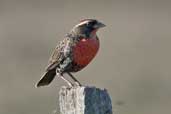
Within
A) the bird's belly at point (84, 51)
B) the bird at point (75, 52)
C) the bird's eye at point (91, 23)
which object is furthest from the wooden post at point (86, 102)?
the bird's eye at point (91, 23)

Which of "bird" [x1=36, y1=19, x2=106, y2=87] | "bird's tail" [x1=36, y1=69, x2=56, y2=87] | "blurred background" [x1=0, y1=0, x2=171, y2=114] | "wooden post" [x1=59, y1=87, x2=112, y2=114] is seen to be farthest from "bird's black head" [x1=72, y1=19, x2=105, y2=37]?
"blurred background" [x1=0, y1=0, x2=171, y2=114]

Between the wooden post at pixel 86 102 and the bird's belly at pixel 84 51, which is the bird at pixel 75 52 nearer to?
the bird's belly at pixel 84 51

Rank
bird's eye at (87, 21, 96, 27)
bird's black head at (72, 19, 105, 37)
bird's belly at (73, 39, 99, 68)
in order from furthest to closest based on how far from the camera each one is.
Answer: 1. bird's eye at (87, 21, 96, 27)
2. bird's black head at (72, 19, 105, 37)
3. bird's belly at (73, 39, 99, 68)

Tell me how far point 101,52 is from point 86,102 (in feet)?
39.8

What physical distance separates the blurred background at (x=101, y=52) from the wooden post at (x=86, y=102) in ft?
17.4

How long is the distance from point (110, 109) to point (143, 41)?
13.3 m

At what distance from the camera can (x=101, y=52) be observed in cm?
1909

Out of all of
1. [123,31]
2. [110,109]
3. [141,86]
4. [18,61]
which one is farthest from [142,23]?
[110,109]

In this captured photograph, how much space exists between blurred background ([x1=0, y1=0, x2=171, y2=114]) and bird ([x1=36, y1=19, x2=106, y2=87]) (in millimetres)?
2994

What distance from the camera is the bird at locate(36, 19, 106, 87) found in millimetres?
8945

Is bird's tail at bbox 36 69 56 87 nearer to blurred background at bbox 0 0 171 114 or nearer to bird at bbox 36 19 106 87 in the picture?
bird at bbox 36 19 106 87

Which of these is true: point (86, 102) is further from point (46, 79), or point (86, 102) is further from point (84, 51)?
point (46, 79)

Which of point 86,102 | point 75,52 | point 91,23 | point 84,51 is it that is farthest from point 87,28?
point 86,102

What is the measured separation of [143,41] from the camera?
20328 millimetres
